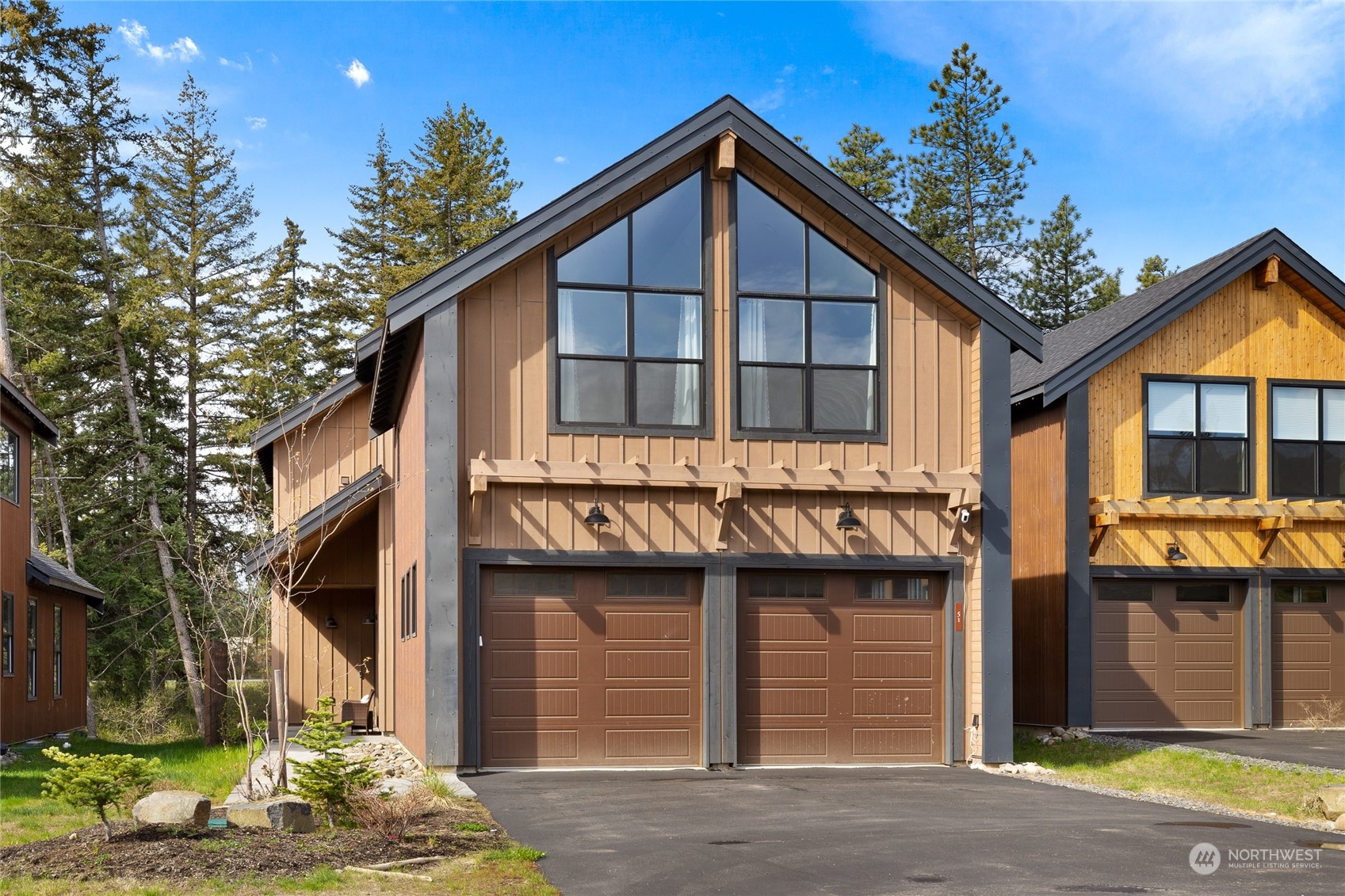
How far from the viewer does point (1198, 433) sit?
1991cm

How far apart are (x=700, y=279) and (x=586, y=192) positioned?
168 centimetres

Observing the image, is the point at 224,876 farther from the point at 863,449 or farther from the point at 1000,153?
the point at 1000,153

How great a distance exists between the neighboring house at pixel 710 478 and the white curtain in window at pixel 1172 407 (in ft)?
16.1

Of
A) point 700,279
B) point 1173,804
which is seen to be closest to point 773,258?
point 700,279

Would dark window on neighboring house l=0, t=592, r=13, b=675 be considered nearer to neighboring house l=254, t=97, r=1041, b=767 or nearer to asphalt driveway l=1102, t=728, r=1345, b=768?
neighboring house l=254, t=97, r=1041, b=767

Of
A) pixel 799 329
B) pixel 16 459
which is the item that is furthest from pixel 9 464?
pixel 799 329

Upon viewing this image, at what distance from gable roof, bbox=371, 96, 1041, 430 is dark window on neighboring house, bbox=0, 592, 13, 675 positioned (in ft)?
29.1

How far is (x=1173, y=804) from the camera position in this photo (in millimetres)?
12758

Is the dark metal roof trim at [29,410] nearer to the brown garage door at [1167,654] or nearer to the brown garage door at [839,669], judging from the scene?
the brown garage door at [839,669]

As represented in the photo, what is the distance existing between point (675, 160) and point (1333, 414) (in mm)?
11882

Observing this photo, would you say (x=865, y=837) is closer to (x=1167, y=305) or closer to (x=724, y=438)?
(x=724, y=438)

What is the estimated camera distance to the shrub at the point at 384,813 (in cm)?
957

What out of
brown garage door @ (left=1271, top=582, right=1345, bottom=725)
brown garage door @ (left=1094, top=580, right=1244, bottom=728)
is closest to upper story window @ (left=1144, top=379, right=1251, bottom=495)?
brown garage door @ (left=1094, top=580, right=1244, bottom=728)

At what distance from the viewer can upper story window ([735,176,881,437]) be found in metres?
15.3
